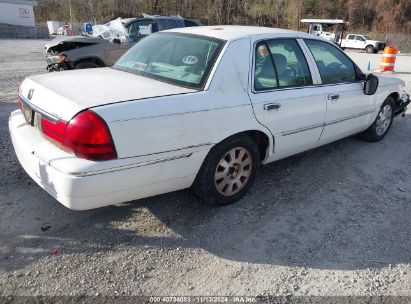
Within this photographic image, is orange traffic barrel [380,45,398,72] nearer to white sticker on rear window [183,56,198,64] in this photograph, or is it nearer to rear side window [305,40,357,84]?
rear side window [305,40,357,84]

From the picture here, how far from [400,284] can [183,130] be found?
6.63 feet

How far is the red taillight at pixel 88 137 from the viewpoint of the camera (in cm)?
271

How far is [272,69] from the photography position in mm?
3855

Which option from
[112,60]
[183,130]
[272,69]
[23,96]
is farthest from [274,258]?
[112,60]

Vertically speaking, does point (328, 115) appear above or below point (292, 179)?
above

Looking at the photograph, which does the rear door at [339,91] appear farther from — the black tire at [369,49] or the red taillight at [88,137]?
the black tire at [369,49]

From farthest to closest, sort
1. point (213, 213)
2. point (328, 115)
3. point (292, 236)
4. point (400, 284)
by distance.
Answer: point (328, 115)
point (213, 213)
point (292, 236)
point (400, 284)

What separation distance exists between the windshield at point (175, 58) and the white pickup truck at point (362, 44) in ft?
111

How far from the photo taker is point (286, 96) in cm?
387

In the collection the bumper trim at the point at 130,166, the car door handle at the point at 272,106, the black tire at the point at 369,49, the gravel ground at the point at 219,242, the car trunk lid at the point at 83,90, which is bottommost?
the black tire at the point at 369,49

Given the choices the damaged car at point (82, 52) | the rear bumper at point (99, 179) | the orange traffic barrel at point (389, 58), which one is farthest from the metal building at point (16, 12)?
the rear bumper at point (99, 179)

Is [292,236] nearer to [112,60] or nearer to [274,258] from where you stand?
[274,258]

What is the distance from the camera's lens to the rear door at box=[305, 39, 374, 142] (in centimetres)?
440

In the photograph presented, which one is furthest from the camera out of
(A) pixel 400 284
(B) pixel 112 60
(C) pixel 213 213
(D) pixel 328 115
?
(B) pixel 112 60
